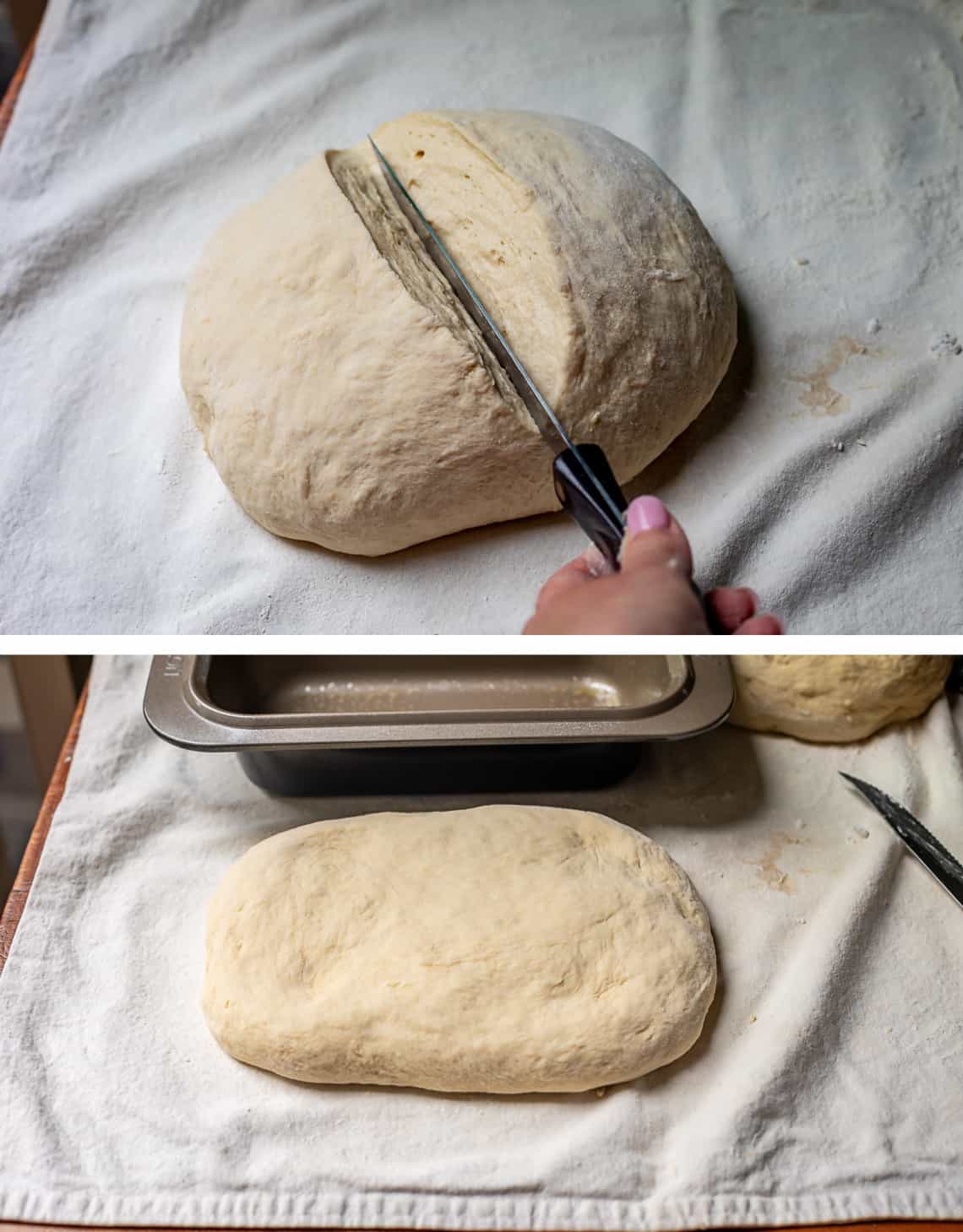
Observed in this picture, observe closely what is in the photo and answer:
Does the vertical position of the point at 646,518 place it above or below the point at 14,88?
below

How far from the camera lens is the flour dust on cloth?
56 cm

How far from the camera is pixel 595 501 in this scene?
0.42 metres

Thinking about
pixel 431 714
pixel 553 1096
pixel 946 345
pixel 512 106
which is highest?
pixel 512 106

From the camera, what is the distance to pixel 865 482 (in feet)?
1.60

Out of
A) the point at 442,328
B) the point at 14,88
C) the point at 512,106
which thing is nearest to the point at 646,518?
the point at 442,328

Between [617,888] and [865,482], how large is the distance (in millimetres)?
297

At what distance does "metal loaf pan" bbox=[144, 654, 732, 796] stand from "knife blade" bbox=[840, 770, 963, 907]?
0.13 metres

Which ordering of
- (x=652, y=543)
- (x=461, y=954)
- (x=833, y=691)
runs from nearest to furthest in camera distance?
(x=652, y=543) → (x=461, y=954) → (x=833, y=691)

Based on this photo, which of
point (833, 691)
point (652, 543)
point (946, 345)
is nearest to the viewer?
point (652, 543)

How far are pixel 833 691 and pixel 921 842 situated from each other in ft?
0.37

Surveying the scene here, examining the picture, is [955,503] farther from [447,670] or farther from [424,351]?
[447,670]

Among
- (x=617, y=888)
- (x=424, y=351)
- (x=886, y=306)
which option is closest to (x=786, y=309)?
(x=886, y=306)

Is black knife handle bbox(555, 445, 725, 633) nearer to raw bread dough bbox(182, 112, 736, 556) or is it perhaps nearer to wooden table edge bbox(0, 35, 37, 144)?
raw bread dough bbox(182, 112, 736, 556)

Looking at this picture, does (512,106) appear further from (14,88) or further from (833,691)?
(833,691)
